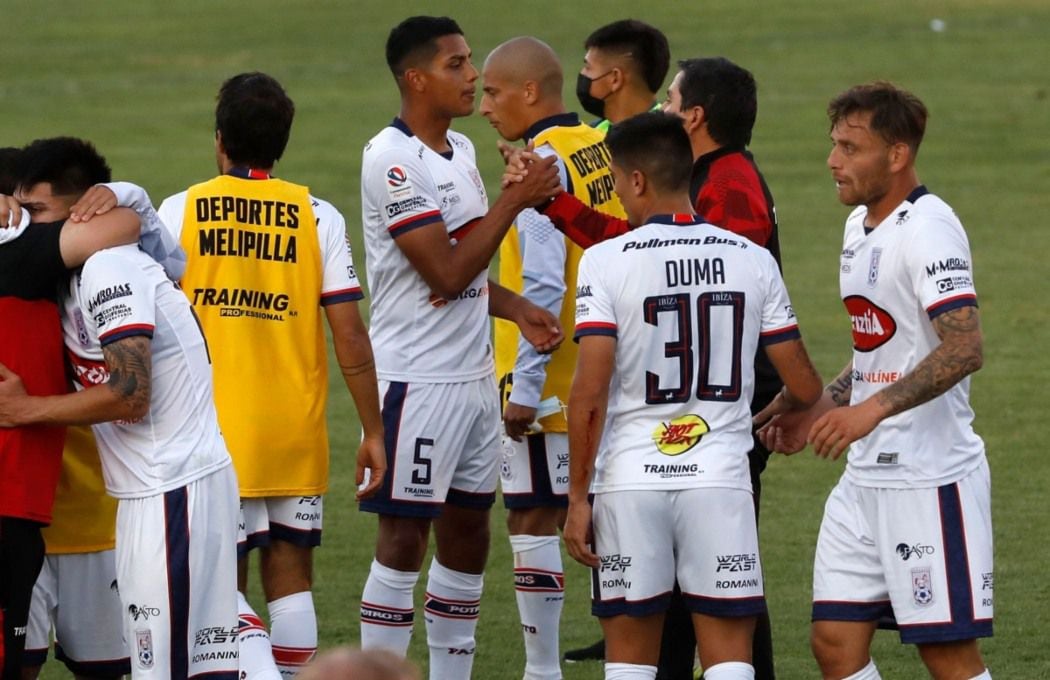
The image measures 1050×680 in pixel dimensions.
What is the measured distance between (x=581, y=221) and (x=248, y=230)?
1.23 m

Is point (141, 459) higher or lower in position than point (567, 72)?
lower

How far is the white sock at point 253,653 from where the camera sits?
6152mm

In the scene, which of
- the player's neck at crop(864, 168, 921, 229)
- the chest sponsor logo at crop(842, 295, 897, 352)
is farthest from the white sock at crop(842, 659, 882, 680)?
the player's neck at crop(864, 168, 921, 229)

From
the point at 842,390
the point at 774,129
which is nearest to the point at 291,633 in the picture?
the point at 842,390

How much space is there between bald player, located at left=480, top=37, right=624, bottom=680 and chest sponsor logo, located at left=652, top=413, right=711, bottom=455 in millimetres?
A: 1521

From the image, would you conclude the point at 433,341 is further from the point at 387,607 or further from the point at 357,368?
the point at 387,607

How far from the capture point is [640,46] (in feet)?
26.8

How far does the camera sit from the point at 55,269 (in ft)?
18.7

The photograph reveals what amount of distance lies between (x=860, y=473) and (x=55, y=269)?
267 cm

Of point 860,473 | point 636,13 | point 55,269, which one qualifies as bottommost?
point 860,473

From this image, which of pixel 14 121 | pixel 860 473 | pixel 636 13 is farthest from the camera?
pixel 636 13

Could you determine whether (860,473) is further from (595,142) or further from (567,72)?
(567,72)

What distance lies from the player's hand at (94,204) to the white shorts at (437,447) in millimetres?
1861

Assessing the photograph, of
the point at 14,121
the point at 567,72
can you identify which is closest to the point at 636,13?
the point at 567,72
